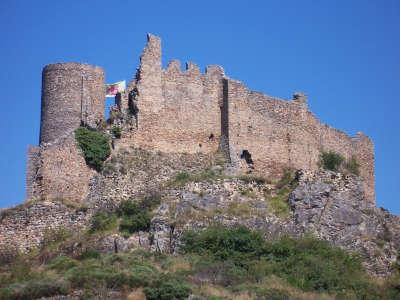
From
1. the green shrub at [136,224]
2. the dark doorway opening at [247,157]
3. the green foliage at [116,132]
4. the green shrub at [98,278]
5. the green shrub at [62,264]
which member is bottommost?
the green shrub at [98,278]

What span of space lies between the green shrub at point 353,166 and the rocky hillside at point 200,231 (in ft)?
28.3

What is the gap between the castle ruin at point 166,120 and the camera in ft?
149

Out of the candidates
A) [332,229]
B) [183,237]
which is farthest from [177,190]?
[332,229]

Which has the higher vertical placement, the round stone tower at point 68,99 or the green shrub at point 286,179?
the round stone tower at point 68,99

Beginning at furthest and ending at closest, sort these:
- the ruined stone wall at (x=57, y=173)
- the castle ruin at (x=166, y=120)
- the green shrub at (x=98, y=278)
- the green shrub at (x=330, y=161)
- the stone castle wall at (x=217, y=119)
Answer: the green shrub at (x=330, y=161) → the stone castle wall at (x=217, y=119) → the castle ruin at (x=166, y=120) → the ruined stone wall at (x=57, y=173) → the green shrub at (x=98, y=278)

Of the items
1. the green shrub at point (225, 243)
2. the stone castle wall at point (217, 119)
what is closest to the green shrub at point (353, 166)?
the stone castle wall at point (217, 119)

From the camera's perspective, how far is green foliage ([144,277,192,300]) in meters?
35.7

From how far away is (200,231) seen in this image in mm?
42188

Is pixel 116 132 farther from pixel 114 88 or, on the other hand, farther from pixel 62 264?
pixel 62 264

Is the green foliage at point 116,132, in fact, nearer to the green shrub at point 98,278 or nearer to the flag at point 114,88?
the flag at point 114,88

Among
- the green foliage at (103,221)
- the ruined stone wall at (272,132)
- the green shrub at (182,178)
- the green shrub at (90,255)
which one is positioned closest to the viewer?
the green shrub at (90,255)

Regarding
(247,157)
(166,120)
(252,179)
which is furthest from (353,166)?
(166,120)

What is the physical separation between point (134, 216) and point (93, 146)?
4.67 m

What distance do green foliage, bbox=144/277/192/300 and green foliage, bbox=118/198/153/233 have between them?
21.3ft
